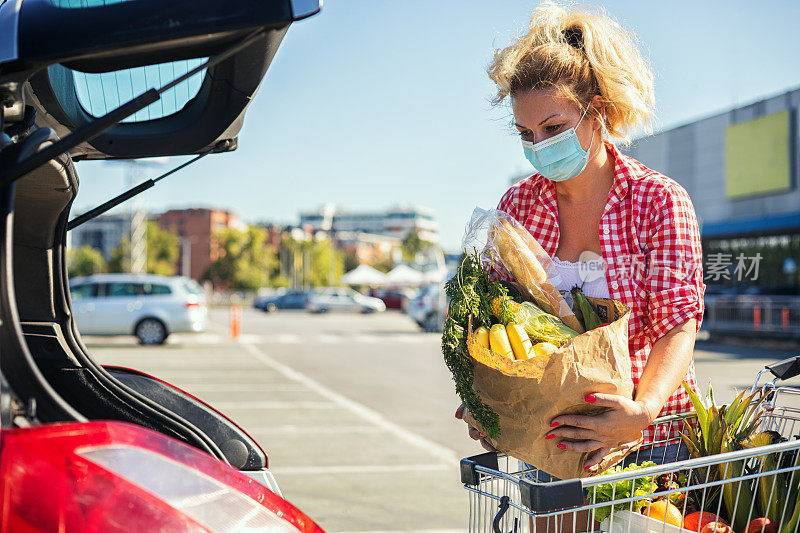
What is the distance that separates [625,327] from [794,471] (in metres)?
0.61

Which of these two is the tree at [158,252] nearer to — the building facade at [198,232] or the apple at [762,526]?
the building facade at [198,232]

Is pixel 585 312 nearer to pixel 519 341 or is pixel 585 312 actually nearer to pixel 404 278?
pixel 519 341

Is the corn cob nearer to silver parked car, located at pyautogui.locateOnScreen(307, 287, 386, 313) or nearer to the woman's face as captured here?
the woman's face

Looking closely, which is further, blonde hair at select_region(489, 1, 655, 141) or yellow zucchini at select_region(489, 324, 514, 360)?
blonde hair at select_region(489, 1, 655, 141)

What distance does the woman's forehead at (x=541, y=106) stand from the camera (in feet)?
6.64

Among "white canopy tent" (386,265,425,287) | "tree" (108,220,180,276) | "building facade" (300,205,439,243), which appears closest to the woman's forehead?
"white canopy tent" (386,265,425,287)

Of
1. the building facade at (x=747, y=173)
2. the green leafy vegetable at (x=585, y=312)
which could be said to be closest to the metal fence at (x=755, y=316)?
the building facade at (x=747, y=173)

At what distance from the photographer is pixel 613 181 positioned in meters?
2.18

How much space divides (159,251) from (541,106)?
309 feet

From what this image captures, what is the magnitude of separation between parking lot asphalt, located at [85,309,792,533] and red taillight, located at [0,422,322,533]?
1499mm

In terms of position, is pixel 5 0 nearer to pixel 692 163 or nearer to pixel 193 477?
pixel 193 477

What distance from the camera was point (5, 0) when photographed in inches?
58.2

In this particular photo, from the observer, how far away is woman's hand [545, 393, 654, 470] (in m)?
1.67

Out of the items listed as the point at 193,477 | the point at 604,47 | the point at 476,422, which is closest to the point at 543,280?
the point at 476,422
